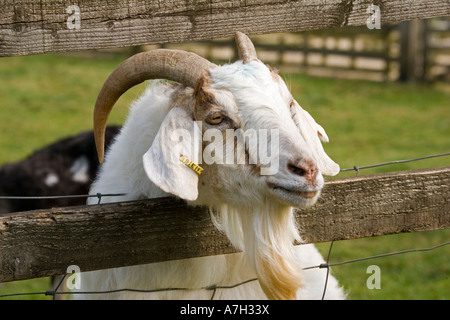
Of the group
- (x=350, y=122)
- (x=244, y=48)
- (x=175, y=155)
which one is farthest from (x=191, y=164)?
(x=350, y=122)

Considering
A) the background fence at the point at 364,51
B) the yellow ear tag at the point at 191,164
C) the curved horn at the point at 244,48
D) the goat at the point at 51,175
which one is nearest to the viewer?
the yellow ear tag at the point at 191,164

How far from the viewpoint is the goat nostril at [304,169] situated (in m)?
2.50

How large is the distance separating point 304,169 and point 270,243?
441mm

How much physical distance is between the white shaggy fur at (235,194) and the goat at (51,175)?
2830mm

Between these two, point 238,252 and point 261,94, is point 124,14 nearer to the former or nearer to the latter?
point 261,94

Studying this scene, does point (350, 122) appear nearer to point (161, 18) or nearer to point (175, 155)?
point (161, 18)

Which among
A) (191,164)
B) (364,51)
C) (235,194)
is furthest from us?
(364,51)

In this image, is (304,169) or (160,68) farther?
(160,68)

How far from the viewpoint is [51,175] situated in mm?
6266

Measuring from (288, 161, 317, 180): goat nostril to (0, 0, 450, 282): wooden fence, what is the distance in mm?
434

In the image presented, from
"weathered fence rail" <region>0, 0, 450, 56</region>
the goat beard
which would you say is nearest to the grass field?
the goat beard

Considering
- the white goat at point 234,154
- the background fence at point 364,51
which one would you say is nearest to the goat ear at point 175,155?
the white goat at point 234,154

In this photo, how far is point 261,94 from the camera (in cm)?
270

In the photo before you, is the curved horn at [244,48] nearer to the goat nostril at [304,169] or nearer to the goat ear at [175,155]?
the goat ear at [175,155]
